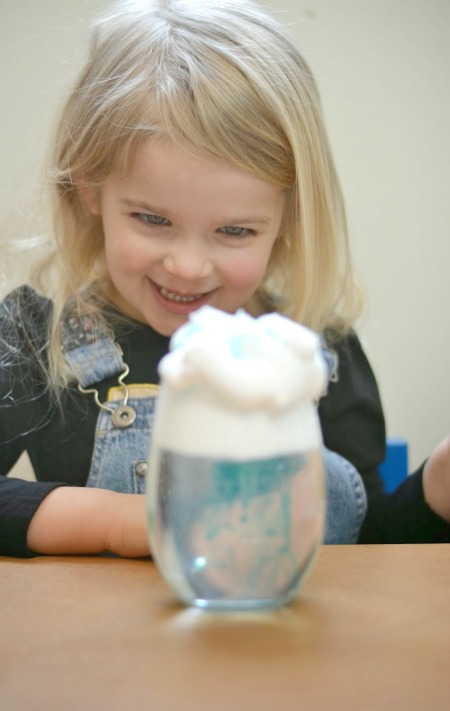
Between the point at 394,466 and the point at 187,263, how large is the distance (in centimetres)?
59

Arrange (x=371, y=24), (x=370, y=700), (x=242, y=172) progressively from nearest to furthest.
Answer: (x=370, y=700) → (x=242, y=172) → (x=371, y=24)

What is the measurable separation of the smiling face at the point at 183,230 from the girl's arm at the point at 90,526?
30 centimetres

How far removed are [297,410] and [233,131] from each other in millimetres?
569

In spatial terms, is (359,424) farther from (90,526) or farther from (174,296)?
(90,526)

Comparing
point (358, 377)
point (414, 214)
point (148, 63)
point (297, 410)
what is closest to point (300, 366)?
point (297, 410)

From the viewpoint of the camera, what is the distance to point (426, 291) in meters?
1.95

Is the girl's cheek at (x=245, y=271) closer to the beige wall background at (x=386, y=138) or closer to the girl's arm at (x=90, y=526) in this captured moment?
the girl's arm at (x=90, y=526)

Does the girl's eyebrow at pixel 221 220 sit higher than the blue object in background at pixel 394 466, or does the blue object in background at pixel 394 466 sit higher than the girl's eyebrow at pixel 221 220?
the girl's eyebrow at pixel 221 220

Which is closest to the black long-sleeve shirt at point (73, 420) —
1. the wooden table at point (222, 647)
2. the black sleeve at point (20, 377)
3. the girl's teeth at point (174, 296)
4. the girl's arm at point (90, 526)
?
the black sleeve at point (20, 377)

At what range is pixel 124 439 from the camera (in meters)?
1.02

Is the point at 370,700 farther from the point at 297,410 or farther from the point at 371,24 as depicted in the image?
the point at 371,24

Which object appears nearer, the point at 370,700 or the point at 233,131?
the point at 370,700

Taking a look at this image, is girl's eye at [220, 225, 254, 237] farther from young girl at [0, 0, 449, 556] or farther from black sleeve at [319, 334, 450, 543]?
black sleeve at [319, 334, 450, 543]

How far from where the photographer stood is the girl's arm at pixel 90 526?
673 millimetres
